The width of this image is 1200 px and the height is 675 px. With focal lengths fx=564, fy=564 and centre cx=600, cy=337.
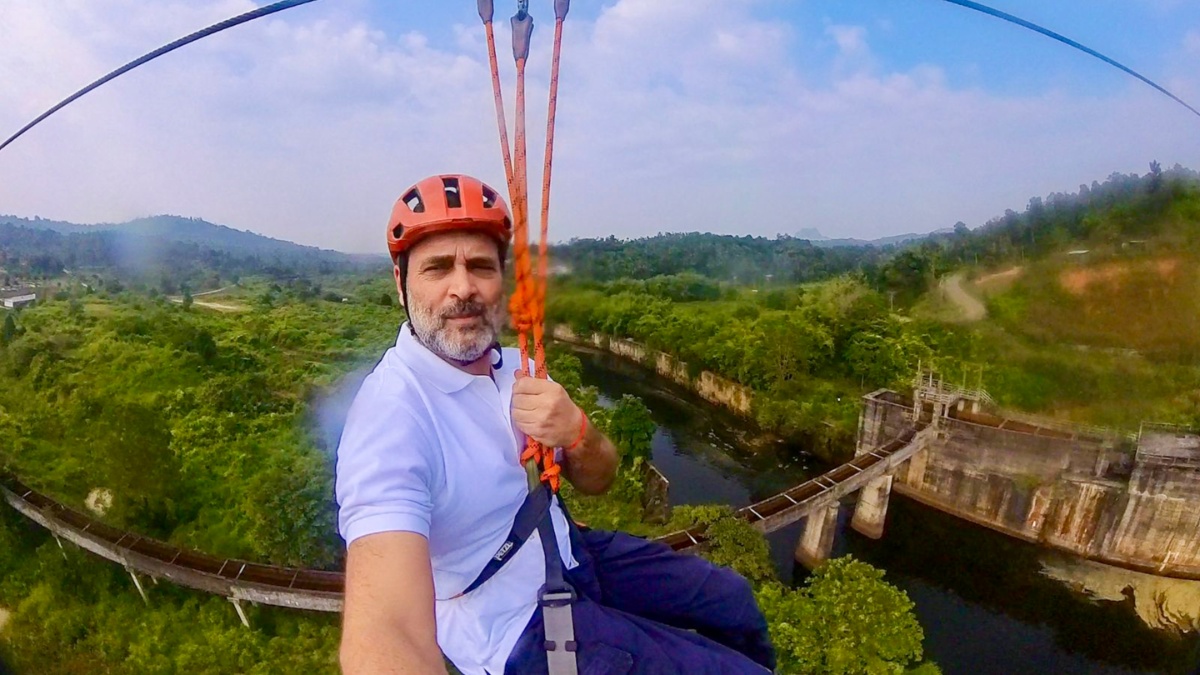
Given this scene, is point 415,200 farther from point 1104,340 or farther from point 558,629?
point 1104,340

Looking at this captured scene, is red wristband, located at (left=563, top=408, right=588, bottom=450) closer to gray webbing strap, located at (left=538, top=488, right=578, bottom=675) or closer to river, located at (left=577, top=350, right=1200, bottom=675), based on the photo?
gray webbing strap, located at (left=538, top=488, right=578, bottom=675)

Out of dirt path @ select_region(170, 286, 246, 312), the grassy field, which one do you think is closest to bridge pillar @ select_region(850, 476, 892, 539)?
the grassy field

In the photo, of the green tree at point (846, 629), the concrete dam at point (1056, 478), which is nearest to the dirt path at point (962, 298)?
the concrete dam at point (1056, 478)

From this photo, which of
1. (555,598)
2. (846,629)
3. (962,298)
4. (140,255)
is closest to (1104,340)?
(962,298)

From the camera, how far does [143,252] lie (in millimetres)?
18109

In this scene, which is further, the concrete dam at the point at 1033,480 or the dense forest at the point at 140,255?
the dense forest at the point at 140,255

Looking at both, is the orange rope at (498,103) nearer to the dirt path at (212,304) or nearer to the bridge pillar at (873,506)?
the bridge pillar at (873,506)

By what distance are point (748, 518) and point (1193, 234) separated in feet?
41.0

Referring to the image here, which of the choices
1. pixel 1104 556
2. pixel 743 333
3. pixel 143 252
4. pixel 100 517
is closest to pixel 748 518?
pixel 1104 556

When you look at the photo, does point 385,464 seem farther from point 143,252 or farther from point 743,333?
point 143,252

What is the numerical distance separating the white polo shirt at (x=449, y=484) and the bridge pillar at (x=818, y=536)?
35.3 feet

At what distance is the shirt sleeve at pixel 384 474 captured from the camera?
3.17 ft

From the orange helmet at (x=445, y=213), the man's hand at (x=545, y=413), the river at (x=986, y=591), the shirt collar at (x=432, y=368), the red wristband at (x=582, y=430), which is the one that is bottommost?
the river at (x=986, y=591)

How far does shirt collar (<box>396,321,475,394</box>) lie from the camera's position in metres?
1.17
